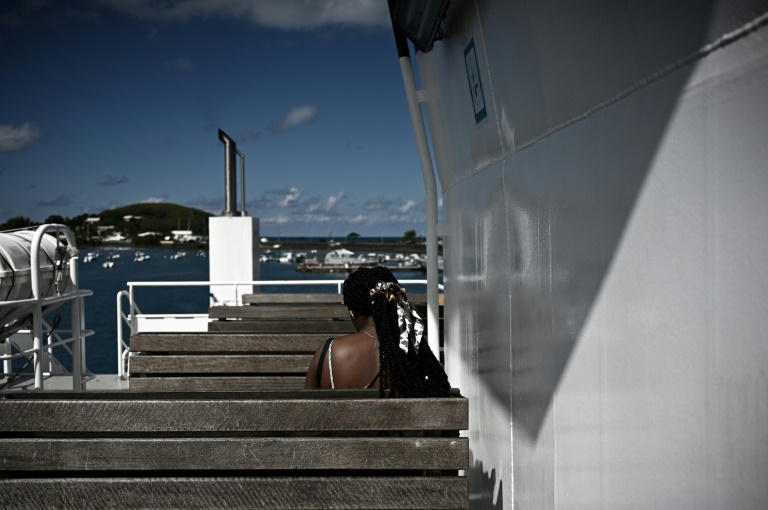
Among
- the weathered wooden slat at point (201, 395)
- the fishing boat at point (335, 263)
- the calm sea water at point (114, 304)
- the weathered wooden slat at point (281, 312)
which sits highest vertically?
the fishing boat at point (335, 263)

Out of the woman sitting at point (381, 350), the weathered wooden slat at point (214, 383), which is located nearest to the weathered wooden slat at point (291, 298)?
the weathered wooden slat at point (214, 383)

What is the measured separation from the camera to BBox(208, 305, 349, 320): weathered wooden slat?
5512mm

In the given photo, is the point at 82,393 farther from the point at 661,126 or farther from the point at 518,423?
the point at 661,126

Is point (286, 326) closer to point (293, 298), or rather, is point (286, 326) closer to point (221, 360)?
point (221, 360)

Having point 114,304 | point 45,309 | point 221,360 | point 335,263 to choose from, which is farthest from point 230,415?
point 335,263

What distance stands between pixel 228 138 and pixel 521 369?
39.1 ft

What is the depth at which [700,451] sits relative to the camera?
1397 mm

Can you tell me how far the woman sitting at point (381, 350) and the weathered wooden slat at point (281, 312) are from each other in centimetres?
210

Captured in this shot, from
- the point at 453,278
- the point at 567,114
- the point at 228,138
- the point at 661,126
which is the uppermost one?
the point at 228,138

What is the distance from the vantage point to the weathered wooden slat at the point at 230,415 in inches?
96.0

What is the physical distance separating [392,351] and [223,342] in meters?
1.69

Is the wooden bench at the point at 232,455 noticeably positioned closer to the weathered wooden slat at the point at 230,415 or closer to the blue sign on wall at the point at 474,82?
the weathered wooden slat at the point at 230,415

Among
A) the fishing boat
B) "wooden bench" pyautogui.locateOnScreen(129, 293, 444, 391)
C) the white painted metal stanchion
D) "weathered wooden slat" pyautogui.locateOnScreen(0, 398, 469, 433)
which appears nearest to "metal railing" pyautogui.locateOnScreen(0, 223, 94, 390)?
"wooden bench" pyautogui.locateOnScreen(129, 293, 444, 391)

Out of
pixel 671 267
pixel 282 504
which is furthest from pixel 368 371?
pixel 671 267
